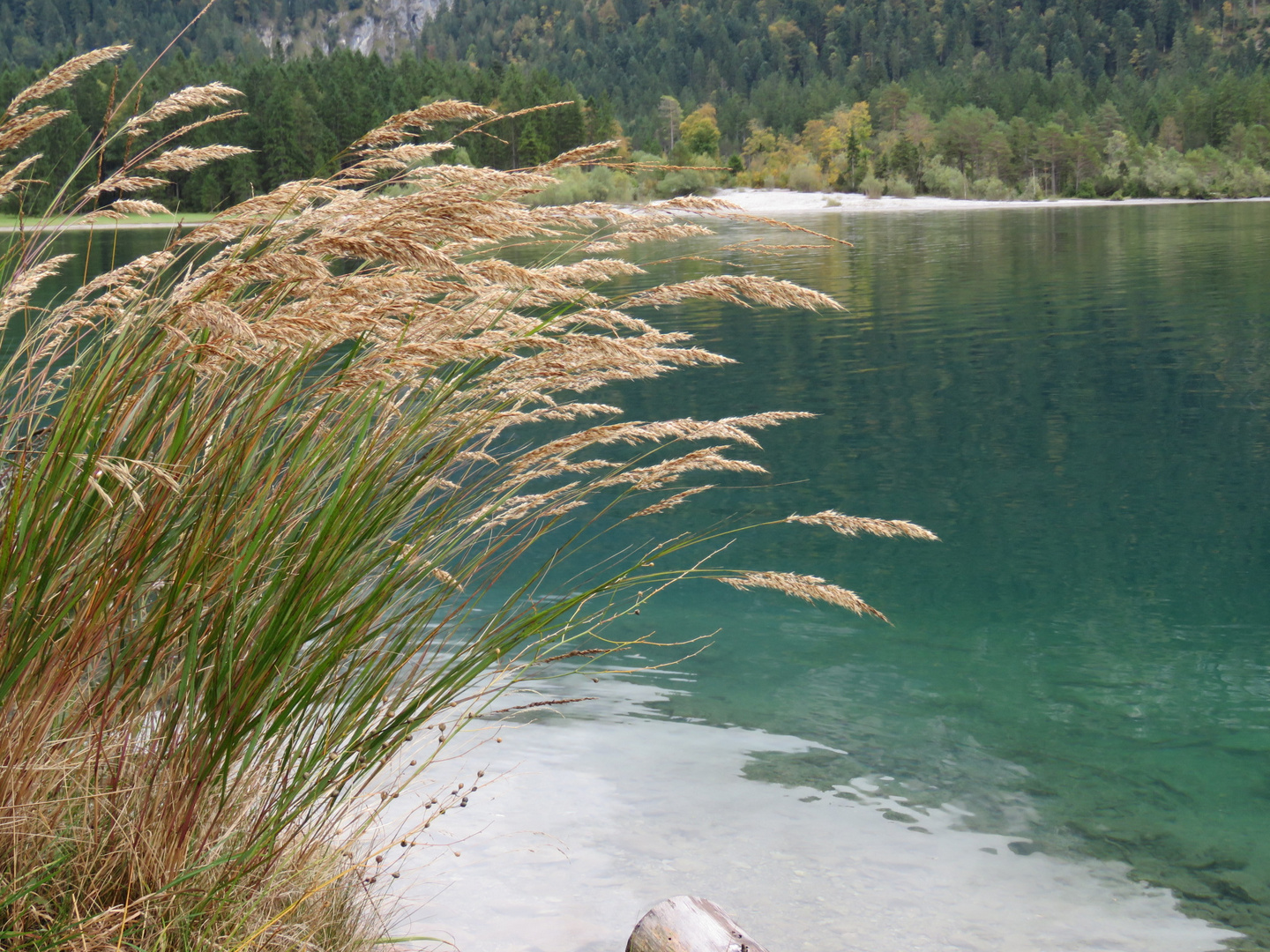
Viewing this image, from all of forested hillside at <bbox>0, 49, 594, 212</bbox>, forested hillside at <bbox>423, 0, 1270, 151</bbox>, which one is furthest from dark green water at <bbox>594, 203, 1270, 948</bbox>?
forested hillside at <bbox>423, 0, 1270, 151</bbox>

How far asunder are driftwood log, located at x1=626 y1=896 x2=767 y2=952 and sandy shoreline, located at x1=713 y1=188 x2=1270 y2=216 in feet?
258

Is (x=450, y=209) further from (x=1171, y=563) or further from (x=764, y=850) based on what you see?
(x=1171, y=563)

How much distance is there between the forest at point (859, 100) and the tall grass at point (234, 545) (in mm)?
36298

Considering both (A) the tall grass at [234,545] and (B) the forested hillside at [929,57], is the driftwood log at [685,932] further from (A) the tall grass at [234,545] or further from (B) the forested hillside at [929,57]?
(B) the forested hillside at [929,57]

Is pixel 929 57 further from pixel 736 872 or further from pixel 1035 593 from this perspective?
pixel 736 872

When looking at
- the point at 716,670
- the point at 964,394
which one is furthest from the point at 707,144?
the point at 716,670

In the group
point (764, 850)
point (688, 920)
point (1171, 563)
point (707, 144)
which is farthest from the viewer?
point (707, 144)

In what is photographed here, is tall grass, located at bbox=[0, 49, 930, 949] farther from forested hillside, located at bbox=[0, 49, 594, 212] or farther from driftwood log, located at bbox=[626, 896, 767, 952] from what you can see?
forested hillside, located at bbox=[0, 49, 594, 212]

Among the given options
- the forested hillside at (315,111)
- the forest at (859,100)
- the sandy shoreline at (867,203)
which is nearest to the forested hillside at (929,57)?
the forest at (859,100)

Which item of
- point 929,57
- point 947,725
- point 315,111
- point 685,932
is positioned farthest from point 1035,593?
point 929,57

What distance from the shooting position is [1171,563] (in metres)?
7.93

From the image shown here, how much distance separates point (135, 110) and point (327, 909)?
2.25 metres

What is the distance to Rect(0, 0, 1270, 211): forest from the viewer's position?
83.3 m

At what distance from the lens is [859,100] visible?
14400 centimetres
